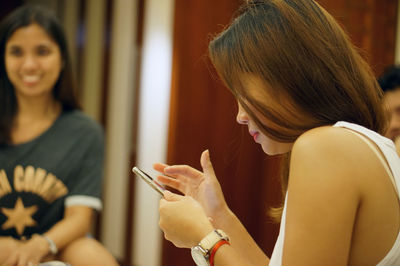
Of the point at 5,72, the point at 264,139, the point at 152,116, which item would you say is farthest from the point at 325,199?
the point at 152,116

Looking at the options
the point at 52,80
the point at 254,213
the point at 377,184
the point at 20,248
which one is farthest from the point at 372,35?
the point at 20,248

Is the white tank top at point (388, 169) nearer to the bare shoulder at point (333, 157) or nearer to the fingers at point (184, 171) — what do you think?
the bare shoulder at point (333, 157)

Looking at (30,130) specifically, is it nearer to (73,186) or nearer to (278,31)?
(73,186)

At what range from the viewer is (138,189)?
3477 mm

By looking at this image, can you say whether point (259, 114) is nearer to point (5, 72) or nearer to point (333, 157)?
point (333, 157)

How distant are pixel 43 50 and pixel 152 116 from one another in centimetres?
166

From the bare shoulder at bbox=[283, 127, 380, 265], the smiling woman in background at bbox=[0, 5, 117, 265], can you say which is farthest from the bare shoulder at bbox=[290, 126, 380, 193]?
the smiling woman in background at bbox=[0, 5, 117, 265]

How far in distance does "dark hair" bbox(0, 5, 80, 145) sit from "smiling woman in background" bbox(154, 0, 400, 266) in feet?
3.13

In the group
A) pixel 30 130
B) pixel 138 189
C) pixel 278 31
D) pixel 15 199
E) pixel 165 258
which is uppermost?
pixel 278 31

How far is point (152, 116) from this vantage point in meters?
3.34

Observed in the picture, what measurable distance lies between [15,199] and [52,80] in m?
0.46

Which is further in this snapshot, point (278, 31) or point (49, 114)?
point (49, 114)

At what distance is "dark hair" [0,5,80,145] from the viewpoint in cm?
168

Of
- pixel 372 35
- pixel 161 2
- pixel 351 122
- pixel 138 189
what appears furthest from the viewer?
pixel 138 189
